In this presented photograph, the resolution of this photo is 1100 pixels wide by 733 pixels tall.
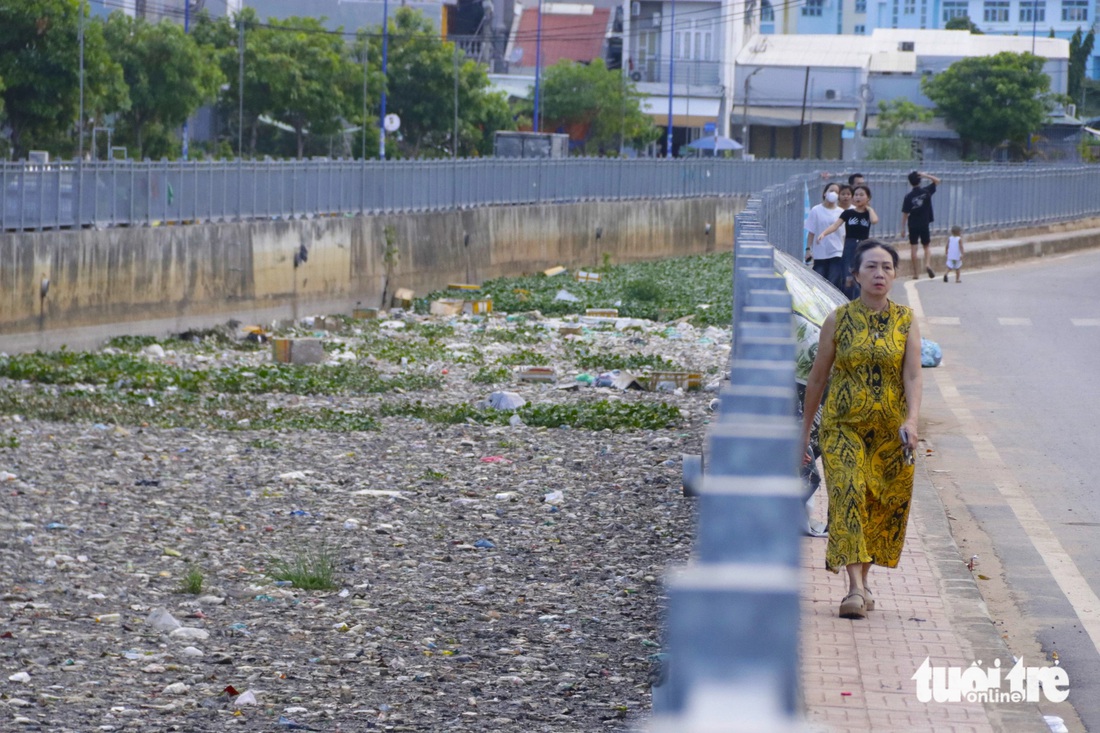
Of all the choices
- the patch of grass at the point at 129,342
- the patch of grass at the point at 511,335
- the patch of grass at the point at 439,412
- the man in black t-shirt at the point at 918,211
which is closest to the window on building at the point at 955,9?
the man in black t-shirt at the point at 918,211

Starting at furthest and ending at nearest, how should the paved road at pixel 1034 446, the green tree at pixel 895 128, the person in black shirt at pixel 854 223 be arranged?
the green tree at pixel 895 128
the person in black shirt at pixel 854 223
the paved road at pixel 1034 446

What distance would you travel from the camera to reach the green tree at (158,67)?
43.1 m

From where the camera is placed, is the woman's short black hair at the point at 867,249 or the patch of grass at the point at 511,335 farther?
the patch of grass at the point at 511,335

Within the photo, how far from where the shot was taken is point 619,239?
3462cm

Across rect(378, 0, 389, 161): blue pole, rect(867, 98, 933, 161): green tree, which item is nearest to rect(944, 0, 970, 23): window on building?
rect(867, 98, 933, 161): green tree

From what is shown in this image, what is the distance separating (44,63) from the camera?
35.7m

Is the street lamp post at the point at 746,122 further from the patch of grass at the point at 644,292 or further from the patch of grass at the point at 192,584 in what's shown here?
the patch of grass at the point at 192,584

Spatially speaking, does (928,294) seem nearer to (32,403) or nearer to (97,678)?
(32,403)

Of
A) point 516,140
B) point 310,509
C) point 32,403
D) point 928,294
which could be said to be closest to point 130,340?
point 32,403

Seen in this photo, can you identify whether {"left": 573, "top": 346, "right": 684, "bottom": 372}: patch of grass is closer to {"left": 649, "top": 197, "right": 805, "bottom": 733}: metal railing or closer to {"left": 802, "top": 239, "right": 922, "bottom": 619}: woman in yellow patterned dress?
{"left": 802, "top": 239, "right": 922, "bottom": 619}: woman in yellow patterned dress

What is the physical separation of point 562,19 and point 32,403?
3011 inches

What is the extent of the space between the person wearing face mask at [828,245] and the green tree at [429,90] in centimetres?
4430

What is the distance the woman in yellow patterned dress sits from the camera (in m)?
6.04

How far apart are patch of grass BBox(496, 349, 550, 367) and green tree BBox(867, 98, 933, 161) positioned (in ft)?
190
